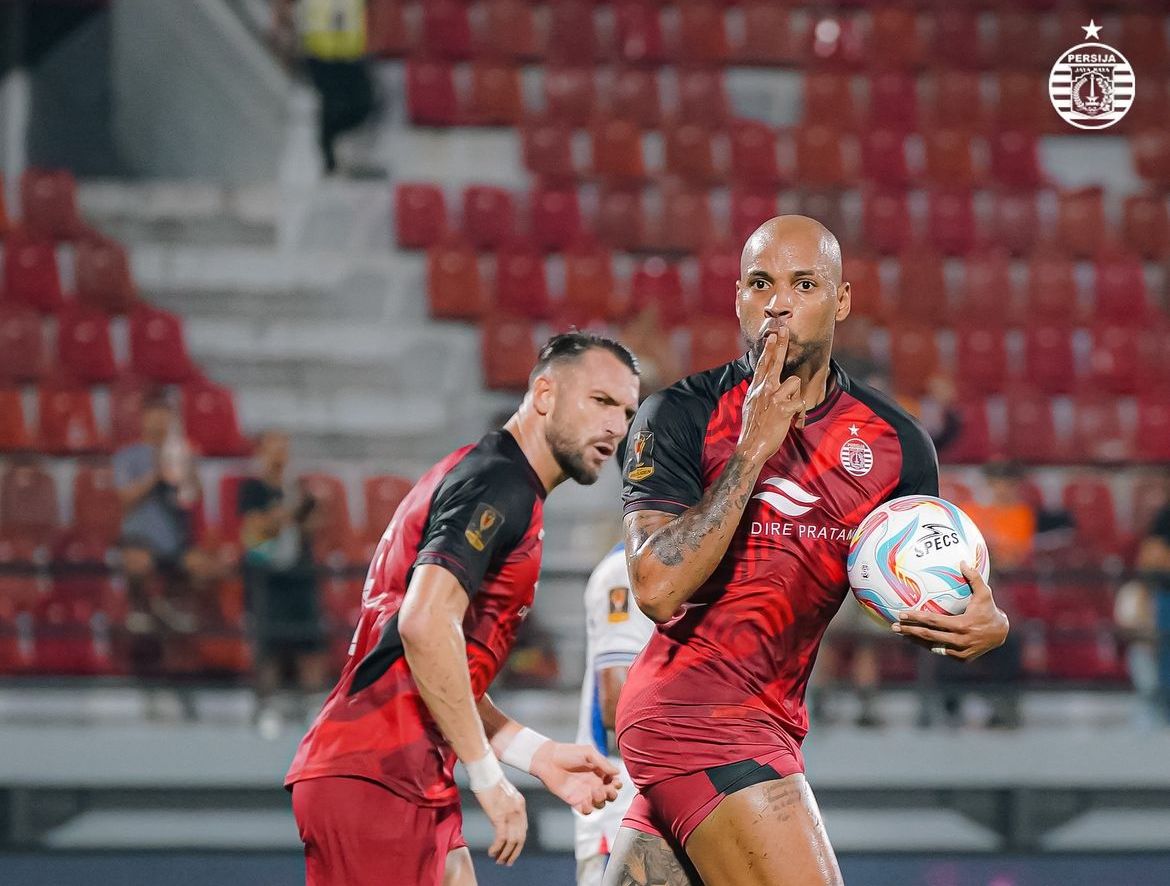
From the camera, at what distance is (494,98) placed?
41.3 ft

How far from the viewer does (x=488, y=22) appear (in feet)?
43.2

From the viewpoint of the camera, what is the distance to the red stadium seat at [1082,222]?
12258mm

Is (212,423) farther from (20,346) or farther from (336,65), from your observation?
(336,65)

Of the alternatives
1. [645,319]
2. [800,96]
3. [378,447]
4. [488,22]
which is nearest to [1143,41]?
[800,96]

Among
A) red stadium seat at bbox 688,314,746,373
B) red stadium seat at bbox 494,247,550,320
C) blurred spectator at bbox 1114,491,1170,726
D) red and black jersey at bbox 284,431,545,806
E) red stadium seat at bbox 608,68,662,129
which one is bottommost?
blurred spectator at bbox 1114,491,1170,726

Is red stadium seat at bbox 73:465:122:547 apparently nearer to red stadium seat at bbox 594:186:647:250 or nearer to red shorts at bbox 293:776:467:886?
red stadium seat at bbox 594:186:647:250

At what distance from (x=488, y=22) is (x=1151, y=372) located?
6.34m

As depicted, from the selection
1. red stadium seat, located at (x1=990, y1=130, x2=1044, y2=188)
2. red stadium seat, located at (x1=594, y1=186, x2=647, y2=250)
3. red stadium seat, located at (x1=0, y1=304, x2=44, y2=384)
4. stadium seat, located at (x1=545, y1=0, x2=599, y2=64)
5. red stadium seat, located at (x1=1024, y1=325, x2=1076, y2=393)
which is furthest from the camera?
stadium seat, located at (x1=545, y1=0, x2=599, y2=64)

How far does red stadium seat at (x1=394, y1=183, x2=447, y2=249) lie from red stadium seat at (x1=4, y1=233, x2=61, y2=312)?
2.62 metres

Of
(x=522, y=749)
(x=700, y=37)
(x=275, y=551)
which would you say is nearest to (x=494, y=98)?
(x=700, y=37)

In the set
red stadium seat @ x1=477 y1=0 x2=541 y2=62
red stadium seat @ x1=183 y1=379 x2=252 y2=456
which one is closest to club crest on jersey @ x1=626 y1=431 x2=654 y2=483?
red stadium seat @ x1=183 y1=379 x2=252 y2=456

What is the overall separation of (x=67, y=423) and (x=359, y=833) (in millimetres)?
7532

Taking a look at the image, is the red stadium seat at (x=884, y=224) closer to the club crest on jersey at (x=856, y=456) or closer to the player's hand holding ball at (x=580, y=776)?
the club crest on jersey at (x=856, y=456)

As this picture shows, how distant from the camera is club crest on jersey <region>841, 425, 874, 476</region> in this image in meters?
3.27
